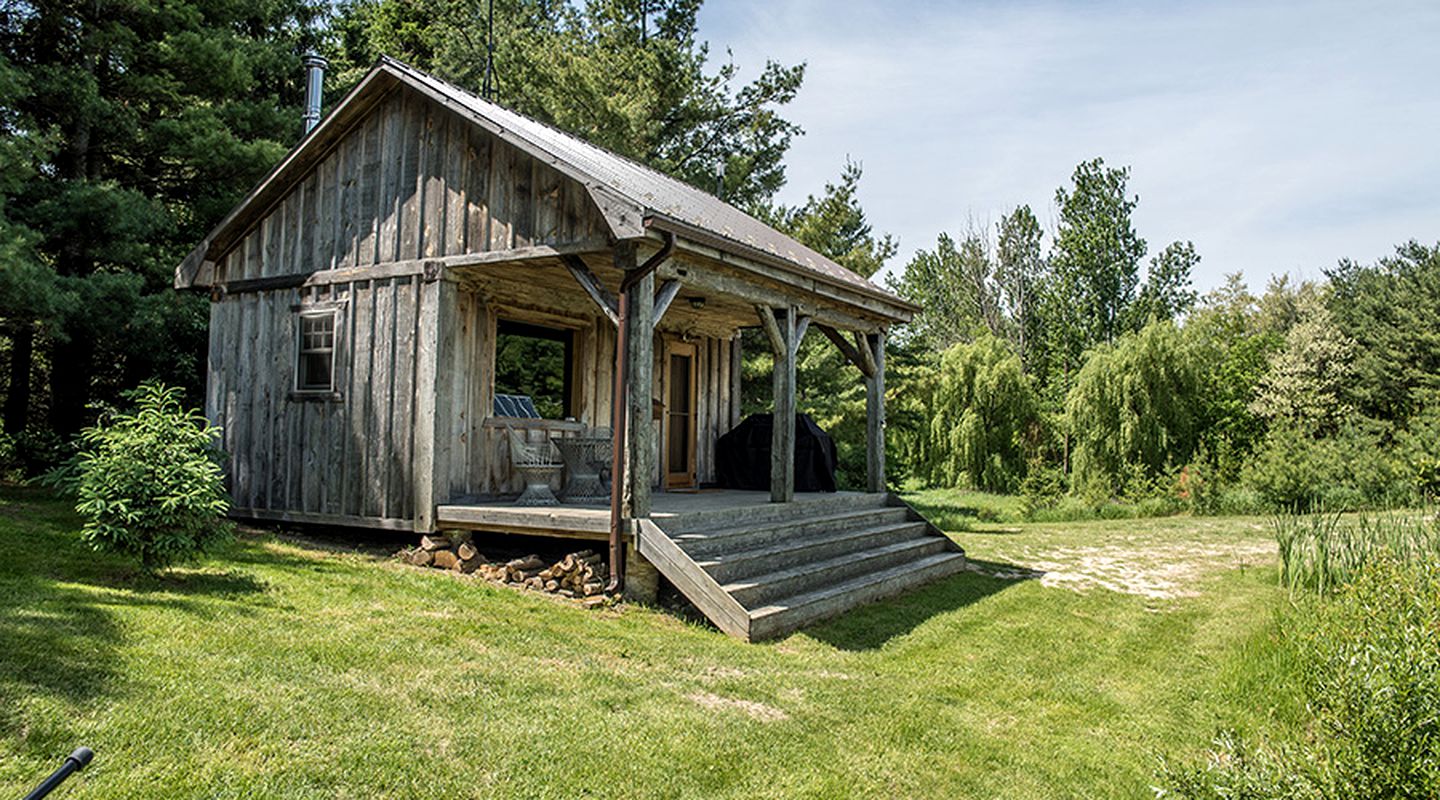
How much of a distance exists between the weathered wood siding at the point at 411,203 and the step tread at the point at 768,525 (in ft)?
8.47

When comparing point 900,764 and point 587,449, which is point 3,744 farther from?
point 587,449

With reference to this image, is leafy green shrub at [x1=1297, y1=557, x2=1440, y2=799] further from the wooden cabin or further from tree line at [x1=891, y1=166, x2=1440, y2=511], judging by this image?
tree line at [x1=891, y1=166, x2=1440, y2=511]

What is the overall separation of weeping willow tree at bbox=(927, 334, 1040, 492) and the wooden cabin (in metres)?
11.0

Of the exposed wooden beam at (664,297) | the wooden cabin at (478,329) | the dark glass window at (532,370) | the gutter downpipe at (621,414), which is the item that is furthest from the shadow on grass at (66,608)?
the dark glass window at (532,370)

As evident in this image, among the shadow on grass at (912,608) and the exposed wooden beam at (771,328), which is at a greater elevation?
the exposed wooden beam at (771,328)

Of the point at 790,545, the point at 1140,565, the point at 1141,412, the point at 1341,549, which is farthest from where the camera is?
the point at 1141,412

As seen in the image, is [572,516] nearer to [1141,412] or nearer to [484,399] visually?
[484,399]

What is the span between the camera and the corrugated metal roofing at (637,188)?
7340 millimetres

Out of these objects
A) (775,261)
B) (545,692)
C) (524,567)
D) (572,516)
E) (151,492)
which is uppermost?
(775,261)

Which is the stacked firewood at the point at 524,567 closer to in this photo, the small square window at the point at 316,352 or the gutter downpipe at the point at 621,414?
the gutter downpipe at the point at 621,414

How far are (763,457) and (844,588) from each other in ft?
15.3

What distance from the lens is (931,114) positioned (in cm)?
1850

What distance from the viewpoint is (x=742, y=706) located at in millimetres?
4562

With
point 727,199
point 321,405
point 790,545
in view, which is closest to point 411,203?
point 321,405
